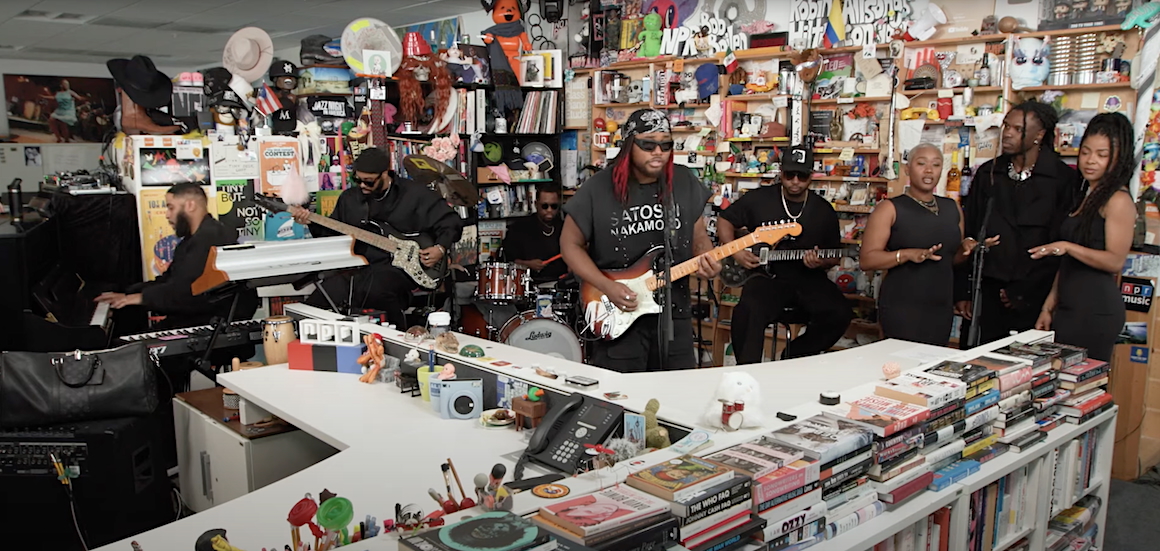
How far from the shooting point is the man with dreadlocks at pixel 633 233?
133 inches

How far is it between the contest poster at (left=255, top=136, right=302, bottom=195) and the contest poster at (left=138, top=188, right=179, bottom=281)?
2.01 ft

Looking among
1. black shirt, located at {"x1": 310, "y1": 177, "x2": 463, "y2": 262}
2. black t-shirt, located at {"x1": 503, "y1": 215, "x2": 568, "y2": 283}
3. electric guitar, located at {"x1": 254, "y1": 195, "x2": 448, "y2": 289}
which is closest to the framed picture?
black t-shirt, located at {"x1": 503, "y1": 215, "x2": 568, "y2": 283}

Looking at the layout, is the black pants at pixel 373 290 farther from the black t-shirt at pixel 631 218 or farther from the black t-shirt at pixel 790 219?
the black t-shirt at pixel 790 219

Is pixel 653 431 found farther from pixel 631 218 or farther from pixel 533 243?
pixel 533 243

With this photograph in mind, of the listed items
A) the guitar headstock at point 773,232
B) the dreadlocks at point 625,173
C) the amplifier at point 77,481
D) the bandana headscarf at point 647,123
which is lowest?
the amplifier at point 77,481

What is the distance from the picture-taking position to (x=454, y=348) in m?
3.11

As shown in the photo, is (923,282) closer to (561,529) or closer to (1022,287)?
(1022,287)

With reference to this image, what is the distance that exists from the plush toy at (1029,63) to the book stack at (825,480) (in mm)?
3561

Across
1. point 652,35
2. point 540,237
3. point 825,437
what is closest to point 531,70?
point 652,35

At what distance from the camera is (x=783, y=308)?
16.3ft

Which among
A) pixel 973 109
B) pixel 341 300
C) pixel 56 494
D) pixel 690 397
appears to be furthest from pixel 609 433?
pixel 973 109

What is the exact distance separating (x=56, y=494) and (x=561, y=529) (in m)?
2.51

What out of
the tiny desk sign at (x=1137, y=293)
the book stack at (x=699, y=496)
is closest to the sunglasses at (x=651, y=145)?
the book stack at (x=699, y=496)

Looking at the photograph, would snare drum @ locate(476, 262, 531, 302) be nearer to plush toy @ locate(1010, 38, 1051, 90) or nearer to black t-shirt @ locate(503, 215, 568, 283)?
black t-shirt @ locate(503, 215, 568, 283)
